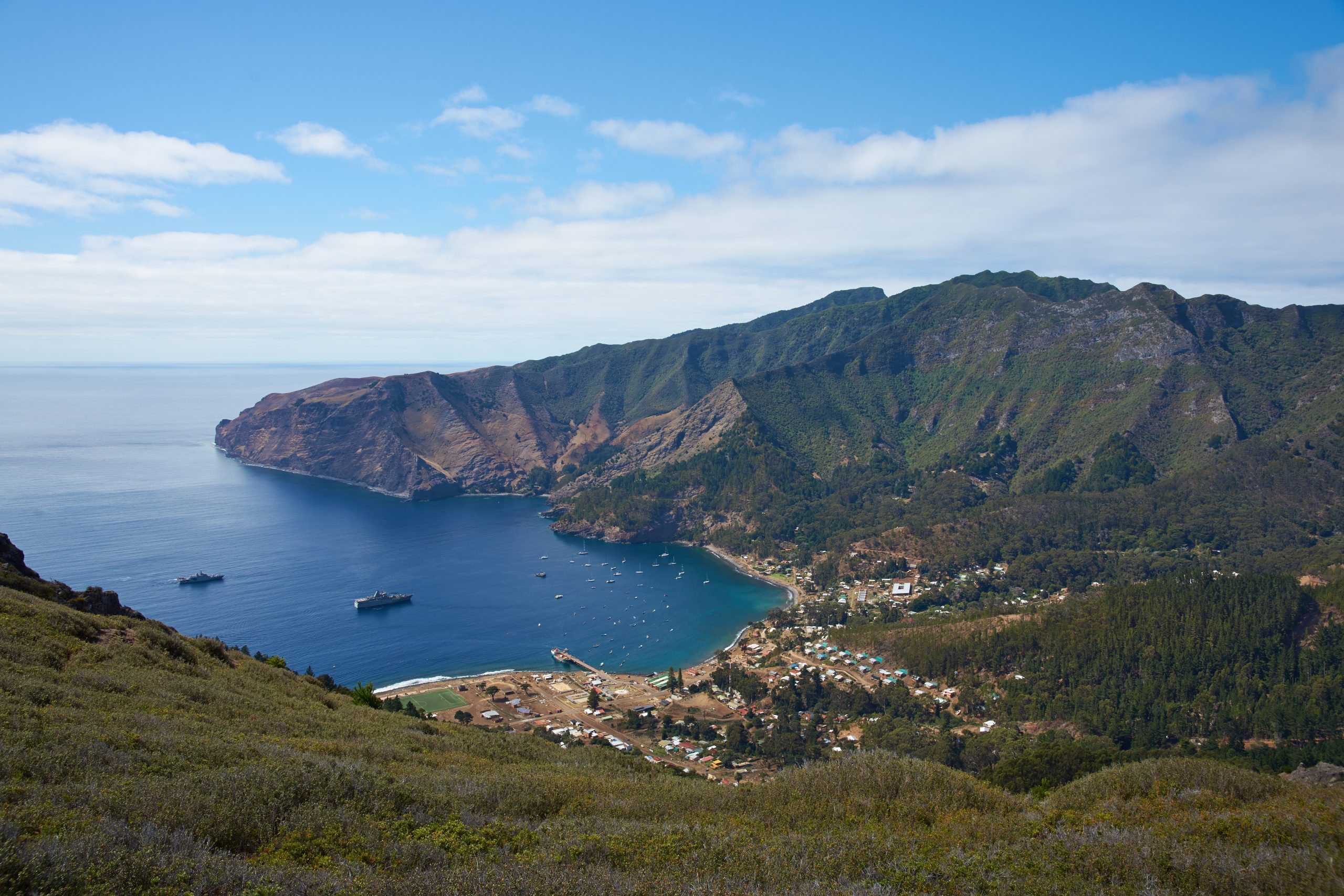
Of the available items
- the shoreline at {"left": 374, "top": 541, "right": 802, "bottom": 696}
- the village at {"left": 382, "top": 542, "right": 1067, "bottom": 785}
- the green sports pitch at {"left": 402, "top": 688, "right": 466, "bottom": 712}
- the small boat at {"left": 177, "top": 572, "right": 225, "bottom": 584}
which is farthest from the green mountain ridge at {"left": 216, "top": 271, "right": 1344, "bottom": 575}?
the green sports pitch at {"left": 402, "top": 688, "right": 466, "bottom": 712}

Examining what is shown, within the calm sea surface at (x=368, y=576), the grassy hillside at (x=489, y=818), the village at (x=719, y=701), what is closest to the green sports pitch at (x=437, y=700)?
the village at (x=719, y=701)

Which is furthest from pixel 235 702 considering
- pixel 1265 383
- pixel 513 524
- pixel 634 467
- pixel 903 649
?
pixel 1265 383

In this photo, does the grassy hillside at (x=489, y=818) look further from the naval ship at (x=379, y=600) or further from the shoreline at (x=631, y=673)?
the naval ship at (x=379, y=600)

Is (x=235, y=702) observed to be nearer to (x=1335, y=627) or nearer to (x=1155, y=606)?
(x=1155, y=606)

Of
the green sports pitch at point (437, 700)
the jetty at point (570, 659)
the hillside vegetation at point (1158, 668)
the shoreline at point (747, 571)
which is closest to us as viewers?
the hillside vegetation at point (1158, 668)

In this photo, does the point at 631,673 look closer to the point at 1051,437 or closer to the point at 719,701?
the point at 719,701

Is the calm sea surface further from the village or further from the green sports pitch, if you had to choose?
the green sports pitch
